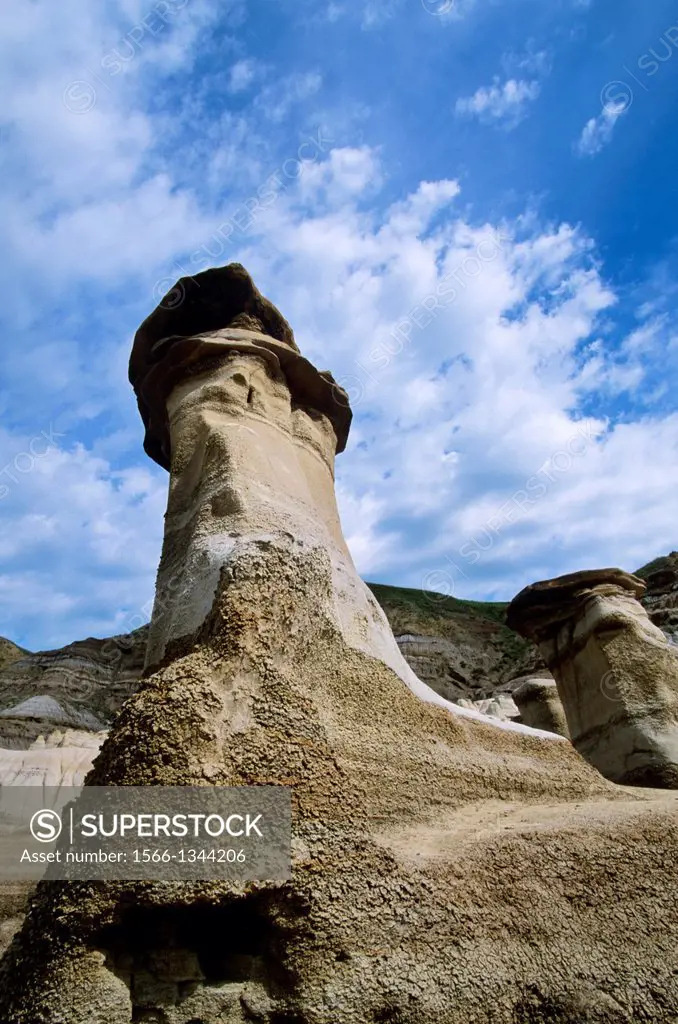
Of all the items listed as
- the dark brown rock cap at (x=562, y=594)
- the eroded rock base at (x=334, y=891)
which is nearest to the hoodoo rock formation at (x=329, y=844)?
the eroded rock base at (x=334, y=891)

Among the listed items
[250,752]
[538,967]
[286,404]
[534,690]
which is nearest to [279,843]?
[250,752]

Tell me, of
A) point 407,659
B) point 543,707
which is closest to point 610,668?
point 543,707

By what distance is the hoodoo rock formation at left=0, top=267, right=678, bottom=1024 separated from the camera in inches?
64.5

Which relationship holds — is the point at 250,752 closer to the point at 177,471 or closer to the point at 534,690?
the point at 177,471

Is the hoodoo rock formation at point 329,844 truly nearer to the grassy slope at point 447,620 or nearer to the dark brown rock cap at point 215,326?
the dark brown rock cap at point 215,326

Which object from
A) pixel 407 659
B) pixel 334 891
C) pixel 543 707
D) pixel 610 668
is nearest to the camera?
pixel 334 891

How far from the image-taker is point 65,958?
154cm

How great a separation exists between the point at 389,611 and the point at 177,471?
16415mm

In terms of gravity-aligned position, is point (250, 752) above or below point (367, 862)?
above

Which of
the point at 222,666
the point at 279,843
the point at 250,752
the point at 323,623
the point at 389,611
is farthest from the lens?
the point at 389,611

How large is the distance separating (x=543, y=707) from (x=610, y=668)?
1813mm

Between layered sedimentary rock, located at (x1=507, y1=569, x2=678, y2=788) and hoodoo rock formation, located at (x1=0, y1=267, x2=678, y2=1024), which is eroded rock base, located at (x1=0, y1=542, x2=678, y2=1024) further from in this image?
layered sedimentary rock, located at (x1=507, y1=569, x2=678, y2=788)

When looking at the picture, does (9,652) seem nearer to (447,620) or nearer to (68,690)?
(68,690)

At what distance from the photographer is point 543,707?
7449 millimetres
